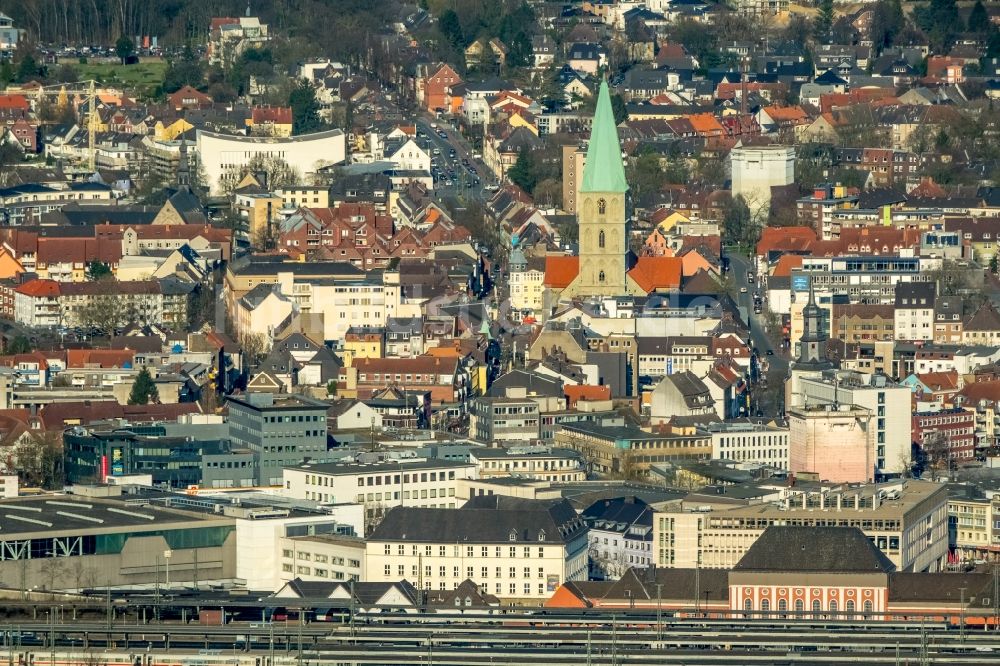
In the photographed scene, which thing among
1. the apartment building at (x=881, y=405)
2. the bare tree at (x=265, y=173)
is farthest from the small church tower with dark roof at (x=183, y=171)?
the apartment building at (x=881, y=405)

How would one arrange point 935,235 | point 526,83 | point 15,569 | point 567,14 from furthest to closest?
point 567,14
point 526,83
point 935,235
point 15,569

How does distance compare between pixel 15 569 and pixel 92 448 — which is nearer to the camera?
pixel 15 569

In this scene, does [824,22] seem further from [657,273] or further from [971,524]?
[971,524]

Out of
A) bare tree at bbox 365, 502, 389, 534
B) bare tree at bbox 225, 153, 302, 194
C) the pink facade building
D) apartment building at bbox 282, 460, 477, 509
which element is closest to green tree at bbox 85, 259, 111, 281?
bare tree at bbox 225, 153, 302, 194

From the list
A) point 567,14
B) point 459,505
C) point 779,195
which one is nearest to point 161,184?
point 779,195

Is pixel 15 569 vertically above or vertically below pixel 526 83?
below

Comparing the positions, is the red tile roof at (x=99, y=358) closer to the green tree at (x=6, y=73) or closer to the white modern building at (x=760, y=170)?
the white modern building at (x=760, y=170)

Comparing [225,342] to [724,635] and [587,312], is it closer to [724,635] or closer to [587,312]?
[587,312]

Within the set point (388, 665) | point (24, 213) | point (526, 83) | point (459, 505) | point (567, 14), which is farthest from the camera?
point (567, 14)
